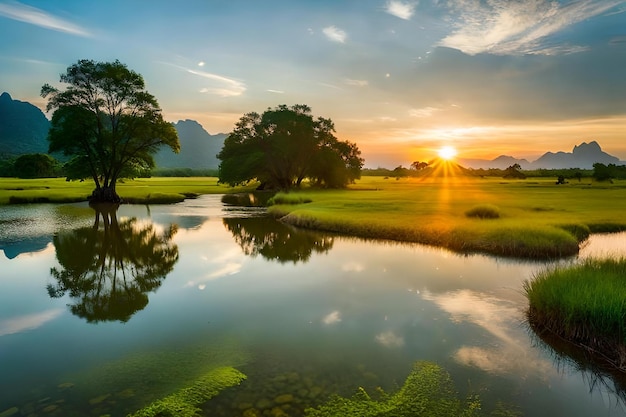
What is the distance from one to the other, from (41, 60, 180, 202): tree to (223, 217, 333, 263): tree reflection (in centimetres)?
3273

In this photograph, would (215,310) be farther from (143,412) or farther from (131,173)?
(131,173)

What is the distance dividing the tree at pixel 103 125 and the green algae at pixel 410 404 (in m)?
63.8

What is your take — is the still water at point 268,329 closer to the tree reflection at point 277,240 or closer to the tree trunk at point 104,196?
the tree reflection at point 277,240

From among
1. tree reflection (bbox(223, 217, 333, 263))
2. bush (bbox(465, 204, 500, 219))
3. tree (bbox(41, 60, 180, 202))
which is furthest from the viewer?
tree (bbox(41, 60, 180, 202))

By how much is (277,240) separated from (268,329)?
18102mm

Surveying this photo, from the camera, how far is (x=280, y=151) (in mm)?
92438

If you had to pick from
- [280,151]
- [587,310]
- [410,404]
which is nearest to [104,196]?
[280,151]

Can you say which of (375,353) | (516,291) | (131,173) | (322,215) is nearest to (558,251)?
(516,291)

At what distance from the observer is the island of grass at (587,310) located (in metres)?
11.1

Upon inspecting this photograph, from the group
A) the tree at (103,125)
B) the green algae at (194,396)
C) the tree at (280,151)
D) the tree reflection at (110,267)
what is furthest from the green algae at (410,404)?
the tree at (280,151)

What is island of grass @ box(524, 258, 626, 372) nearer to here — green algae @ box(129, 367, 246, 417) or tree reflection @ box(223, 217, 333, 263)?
green algae @ box(129, 367, 246, 417)

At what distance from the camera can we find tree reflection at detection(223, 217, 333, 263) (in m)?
26.1

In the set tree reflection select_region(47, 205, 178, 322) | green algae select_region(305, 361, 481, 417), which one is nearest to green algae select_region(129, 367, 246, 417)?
green algae select_region(305, 361, 481, 417)

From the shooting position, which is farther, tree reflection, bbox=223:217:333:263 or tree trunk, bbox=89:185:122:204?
tree trunk, bbox=89:185:122:204
